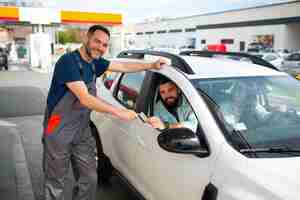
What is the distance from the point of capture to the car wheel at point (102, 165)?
4508 mm

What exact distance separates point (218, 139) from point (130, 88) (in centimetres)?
173

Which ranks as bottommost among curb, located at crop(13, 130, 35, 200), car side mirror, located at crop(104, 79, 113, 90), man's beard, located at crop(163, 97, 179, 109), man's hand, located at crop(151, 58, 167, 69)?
curb, located at crop(13, 130, 35, 200)

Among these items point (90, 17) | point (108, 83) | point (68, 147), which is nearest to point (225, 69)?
point (68, 147)

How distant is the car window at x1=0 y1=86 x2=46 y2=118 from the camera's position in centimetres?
981

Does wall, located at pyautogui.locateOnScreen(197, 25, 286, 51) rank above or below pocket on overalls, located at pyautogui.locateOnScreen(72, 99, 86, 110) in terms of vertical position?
above

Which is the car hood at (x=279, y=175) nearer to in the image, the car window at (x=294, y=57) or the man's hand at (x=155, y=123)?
the man's hand at (x=155, y=123)

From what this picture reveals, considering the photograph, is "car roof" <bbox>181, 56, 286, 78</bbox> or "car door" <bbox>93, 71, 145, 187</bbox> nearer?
"car roof" <bbox>181, 56, 286, 78</bbox>

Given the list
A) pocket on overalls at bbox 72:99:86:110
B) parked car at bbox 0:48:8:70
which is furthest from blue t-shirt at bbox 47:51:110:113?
parked car at bbox 0:48:8:70

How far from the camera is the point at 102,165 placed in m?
4.61

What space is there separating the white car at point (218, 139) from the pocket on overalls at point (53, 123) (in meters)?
0.68

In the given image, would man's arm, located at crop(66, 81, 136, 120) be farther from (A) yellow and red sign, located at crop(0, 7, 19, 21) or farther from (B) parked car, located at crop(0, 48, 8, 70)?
(A) yellow and red sign, located at crop(0, 7, 19, 21)

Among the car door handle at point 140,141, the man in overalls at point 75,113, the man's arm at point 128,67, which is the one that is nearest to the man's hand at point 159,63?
the man in overalls at point 75,113

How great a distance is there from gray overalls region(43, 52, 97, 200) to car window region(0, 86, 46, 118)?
636cm

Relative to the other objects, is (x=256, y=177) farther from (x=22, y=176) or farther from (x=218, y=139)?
(x=22, y=176)
